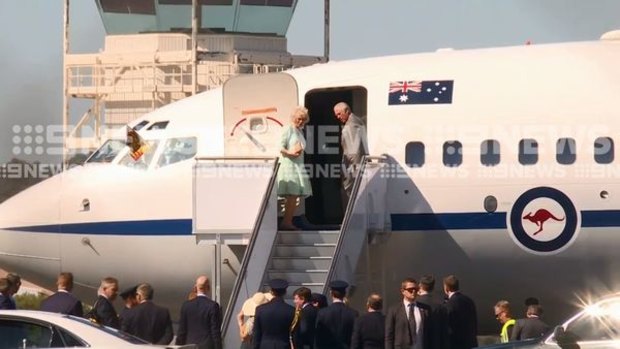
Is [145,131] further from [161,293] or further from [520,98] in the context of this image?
[520,98]

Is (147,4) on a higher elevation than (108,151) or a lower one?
higher

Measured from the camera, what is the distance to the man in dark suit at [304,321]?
2738cm

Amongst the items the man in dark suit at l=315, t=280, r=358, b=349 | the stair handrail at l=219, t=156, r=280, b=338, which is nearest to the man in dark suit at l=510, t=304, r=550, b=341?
the man in dark suit at l=315, t=280, r=358, b=349

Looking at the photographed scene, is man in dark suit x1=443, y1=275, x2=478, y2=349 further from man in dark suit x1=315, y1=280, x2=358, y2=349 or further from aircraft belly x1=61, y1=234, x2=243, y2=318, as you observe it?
aircraft belly x1=61, y1=234, x2=243, y2=318

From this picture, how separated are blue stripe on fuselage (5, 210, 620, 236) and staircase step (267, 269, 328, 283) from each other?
168 centimetres

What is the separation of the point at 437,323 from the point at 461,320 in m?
1.47

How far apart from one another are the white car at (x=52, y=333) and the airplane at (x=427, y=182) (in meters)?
6.83

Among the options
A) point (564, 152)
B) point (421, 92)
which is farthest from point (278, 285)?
point (564, 152)

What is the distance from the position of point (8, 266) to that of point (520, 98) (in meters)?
8.54

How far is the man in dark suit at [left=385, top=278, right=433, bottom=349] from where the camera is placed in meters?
26.9

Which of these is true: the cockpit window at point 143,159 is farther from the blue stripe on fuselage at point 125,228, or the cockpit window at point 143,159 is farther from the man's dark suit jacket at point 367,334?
the man's dark suit jacket at point 367,334

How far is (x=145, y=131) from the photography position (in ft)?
107

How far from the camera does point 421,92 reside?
3155 centimetres

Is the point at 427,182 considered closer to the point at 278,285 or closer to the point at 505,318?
the point at 505,318
